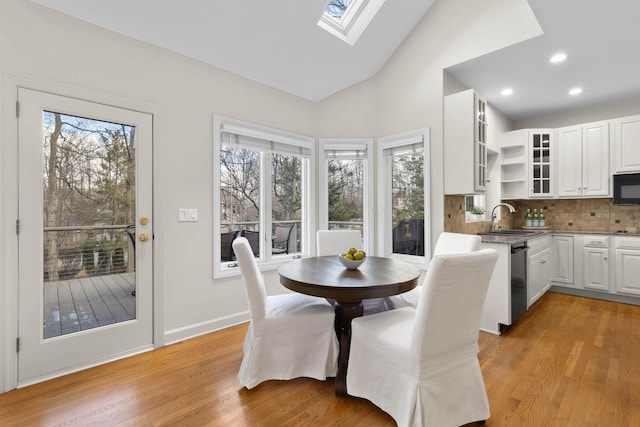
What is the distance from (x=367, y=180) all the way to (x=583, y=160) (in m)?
2.96

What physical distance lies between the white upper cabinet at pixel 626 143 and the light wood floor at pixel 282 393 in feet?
7.63

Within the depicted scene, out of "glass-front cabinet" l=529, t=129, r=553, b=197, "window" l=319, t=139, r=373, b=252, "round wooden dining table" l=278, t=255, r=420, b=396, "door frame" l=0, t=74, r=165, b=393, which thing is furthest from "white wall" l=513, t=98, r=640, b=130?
"door frame" l=0, t=74, r=165, b=393

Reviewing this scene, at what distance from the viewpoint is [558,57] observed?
3.05 metres

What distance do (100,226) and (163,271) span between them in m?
0.60

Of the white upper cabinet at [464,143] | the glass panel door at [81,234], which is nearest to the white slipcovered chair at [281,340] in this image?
the glass panel door at [81,234]

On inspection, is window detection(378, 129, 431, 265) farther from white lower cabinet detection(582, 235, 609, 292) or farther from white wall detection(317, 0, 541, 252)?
white lower cabinet detection(582, 235, 609, 292)

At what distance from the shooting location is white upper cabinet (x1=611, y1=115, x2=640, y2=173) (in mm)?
3779

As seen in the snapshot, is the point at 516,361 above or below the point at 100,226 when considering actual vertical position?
below

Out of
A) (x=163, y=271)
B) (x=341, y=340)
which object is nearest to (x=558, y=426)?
(x=341, y=340)

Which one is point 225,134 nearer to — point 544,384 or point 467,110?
point 467,110

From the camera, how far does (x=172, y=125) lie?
2.76 m

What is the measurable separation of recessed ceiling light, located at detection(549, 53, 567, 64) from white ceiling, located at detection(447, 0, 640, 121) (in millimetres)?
46

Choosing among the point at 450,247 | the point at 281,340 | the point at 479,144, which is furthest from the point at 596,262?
the point at 281,340

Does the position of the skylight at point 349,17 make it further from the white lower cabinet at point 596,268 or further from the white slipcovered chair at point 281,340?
the white lower cabinet at point 596,268
